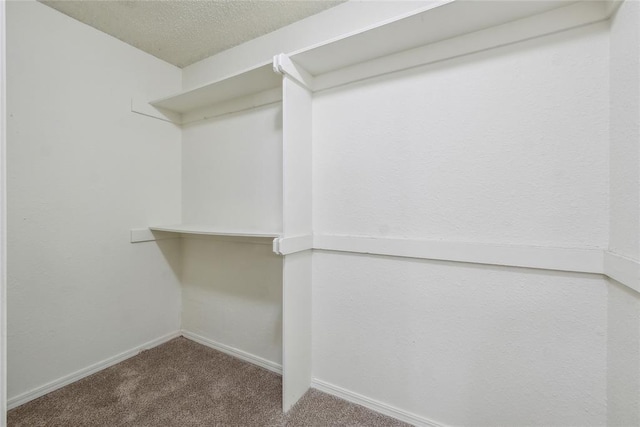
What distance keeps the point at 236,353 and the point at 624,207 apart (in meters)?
2.23

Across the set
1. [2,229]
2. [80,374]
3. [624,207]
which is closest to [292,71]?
[2,229]

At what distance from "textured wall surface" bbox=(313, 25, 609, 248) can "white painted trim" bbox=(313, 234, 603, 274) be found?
0.04 meters

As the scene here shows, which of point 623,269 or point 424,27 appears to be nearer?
point 623,269

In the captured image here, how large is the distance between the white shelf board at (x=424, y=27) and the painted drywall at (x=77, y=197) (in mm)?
1397

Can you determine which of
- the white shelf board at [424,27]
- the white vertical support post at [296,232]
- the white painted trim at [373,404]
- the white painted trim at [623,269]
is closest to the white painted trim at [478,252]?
the white painted trim at [623,269]

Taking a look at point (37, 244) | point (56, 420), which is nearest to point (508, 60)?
point (37, 244)

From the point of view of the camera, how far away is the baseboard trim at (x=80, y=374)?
149cm

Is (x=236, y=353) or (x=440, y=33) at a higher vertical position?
(x=440, y=33)

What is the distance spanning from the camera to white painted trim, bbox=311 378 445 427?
4.42 ft

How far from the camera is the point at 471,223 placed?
125cm

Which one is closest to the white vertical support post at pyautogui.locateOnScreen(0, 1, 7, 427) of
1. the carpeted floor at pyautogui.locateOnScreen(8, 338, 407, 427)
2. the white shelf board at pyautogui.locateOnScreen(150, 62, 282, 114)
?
the carpeted floor at pyautogui.locateOnScreen(8, 338, 407, 427)

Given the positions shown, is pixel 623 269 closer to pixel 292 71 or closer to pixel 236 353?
pixel 292 71

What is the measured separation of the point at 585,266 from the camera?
1043 mm

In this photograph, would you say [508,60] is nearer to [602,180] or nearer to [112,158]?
[602,180]
